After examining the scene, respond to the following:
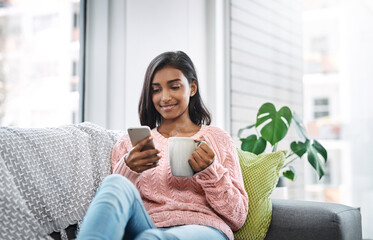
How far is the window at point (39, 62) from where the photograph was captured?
233 cm

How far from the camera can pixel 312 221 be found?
1639 mm

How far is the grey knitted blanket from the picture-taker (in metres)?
1.38

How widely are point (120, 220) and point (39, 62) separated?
154 centimetres

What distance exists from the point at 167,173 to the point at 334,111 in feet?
5.31

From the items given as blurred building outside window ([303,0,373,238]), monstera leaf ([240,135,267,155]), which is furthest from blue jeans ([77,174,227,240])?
blurred building outside window ([303,0,373,238])

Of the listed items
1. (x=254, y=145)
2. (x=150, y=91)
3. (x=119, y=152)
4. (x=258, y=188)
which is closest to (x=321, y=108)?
(x=254, y=145)

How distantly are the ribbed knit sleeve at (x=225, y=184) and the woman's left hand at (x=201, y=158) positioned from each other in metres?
0.04

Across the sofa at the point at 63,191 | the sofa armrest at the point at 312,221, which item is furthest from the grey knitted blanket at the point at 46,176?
the sofa armrest at the point at 312,221

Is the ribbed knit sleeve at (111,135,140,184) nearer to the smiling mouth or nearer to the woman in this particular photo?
the woman

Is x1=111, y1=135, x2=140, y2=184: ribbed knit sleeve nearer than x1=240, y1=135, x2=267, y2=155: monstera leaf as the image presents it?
Yes

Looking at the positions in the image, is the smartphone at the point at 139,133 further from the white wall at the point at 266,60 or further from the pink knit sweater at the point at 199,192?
the white wall at the point at 266,60

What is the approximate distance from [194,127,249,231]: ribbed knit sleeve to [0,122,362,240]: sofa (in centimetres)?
19

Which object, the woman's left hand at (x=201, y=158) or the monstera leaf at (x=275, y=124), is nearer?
the woman's left hand at (x=201, y=158)

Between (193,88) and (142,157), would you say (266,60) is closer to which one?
(193,88)
